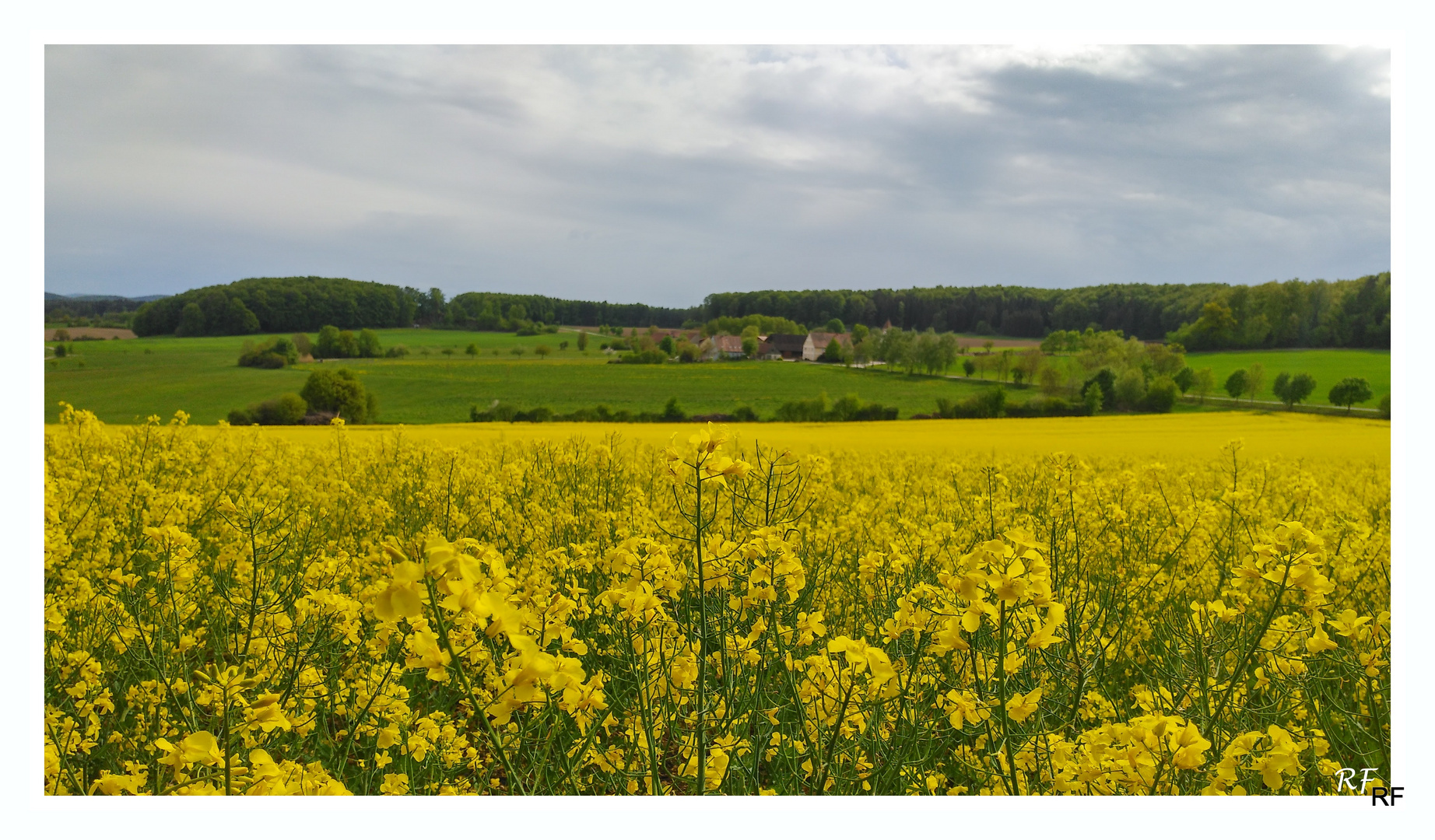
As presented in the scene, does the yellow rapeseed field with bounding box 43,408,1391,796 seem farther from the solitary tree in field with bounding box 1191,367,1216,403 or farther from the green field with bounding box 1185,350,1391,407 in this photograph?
the solitary tree in field with bounding box 1191,367,1216,403

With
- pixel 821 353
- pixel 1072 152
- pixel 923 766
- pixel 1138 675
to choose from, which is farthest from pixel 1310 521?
pixel 923 766

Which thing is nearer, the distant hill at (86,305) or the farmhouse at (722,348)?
the distant hill at (86,305)

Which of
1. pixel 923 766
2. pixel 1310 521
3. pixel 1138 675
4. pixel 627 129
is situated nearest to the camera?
pixel 923 766

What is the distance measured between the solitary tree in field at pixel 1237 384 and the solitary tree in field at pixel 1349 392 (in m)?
0.46

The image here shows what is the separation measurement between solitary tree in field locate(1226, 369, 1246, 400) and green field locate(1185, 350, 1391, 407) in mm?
33

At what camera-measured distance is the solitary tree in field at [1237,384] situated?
15.2 feet

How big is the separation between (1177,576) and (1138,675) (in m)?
0.70

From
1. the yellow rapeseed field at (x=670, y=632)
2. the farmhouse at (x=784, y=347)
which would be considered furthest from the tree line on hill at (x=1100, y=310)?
the yellow rapeseed field at (x=670, y=632)

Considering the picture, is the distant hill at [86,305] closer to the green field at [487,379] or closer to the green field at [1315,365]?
the green field at [487,379]

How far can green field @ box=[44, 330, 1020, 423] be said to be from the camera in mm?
3719

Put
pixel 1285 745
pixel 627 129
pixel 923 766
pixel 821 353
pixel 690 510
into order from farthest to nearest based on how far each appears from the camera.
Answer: pixel 821 353
pixel 690 510
pixel 627 129
pixel 923 766
pixel 1285 745

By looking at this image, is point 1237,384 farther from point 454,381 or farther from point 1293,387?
point 454,381

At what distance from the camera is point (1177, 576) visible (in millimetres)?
3541

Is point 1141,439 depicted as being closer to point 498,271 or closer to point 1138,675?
point 1138,675
